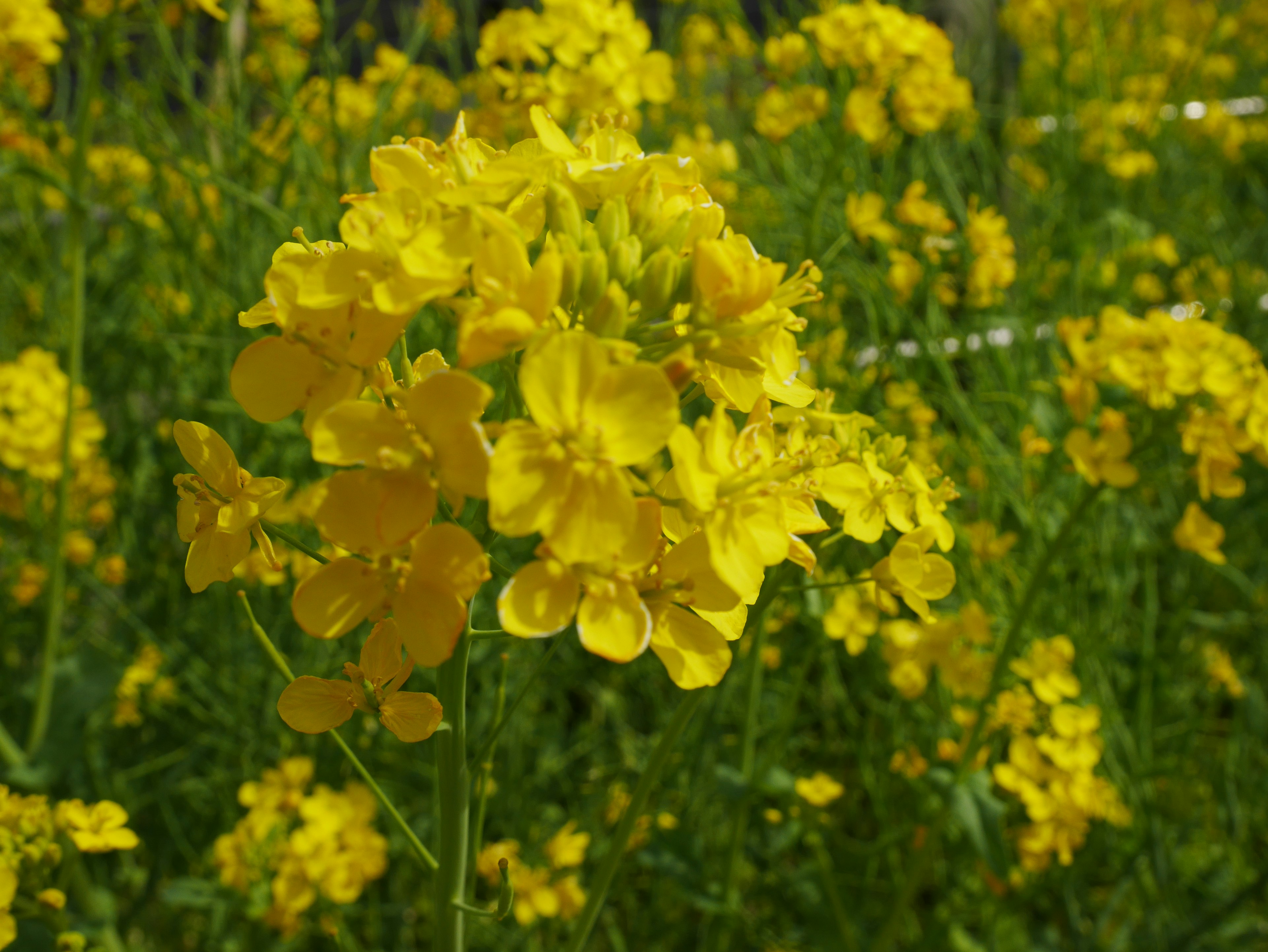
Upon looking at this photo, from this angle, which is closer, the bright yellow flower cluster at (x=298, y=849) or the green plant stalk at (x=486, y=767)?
the green plant stalk at (x=486, y=767)

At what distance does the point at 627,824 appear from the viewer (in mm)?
934

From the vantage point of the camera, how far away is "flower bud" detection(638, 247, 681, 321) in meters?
0.71

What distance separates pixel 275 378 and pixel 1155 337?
1.65 meters

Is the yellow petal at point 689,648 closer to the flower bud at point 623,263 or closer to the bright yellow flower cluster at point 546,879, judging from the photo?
the flower bud at point 623,263

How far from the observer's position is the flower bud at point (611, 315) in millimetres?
658

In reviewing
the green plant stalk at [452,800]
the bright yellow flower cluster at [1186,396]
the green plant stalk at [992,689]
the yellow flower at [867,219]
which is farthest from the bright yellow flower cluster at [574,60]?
the green plant stalk at [452,800]

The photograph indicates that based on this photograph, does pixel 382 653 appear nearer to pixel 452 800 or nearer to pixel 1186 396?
pixel 452 800

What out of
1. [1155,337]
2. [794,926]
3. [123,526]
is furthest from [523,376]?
[123,526]

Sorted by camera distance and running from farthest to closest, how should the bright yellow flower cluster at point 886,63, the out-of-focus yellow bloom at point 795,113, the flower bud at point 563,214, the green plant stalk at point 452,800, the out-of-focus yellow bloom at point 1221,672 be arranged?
the out-of-focus yellow bloom at point 795,113, the out-of-focus yellow bloom at point 1221,672, the bright yellow flower cluster at point 886,63, the green plant stalk at point 452,800, the flower bud at point 563,214

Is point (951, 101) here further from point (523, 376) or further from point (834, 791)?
point (523, 376)

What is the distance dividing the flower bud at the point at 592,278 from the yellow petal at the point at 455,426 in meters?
0.14

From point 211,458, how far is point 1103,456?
1.56m

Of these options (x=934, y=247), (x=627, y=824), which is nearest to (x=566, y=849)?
(x=627, y=824)

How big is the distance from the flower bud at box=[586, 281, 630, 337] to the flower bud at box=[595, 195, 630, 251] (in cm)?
8
